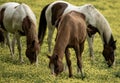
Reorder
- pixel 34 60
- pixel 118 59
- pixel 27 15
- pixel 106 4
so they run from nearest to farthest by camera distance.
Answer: pixel 34 60 < pixel 27 15 < pixel 118 59 < pixel 106 4

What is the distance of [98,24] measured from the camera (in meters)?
16.5

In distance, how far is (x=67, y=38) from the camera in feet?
39.8

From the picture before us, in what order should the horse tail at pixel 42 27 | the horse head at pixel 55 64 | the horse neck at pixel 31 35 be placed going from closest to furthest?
the horse head at pixel 55 64 → the horse neck at pixel 31 35 → the horse tail at pixel 42 27

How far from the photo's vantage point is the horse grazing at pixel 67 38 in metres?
11.4

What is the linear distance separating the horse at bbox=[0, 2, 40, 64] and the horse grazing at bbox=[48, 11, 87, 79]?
202 cm

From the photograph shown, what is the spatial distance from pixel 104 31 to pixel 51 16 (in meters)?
3.10

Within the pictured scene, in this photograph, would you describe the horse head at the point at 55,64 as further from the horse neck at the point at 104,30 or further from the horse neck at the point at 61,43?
the horse neck at the point at 104,30

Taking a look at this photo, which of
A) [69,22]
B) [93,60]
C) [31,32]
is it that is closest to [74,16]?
[69,22]

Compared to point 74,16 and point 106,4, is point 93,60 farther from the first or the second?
point 106,4

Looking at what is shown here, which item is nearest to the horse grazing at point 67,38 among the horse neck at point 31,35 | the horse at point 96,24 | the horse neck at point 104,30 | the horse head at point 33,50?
the horse head at point 33,50

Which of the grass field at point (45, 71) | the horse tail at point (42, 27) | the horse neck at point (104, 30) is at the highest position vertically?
the horse neck at point (104, 30)

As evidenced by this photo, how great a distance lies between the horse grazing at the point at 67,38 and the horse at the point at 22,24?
6.63ft

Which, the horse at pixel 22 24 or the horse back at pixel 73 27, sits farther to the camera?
the horse at pixel 22 24

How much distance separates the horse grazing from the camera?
1145 cm
